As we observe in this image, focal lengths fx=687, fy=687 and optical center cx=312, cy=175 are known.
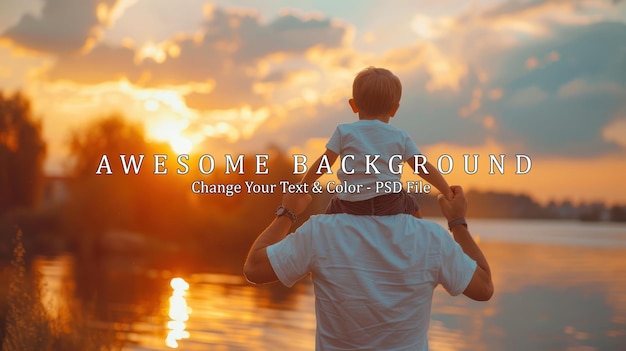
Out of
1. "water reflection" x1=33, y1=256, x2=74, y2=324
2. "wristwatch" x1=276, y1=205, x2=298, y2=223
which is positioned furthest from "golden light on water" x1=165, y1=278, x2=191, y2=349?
"wristwatch" x1=276, y1=205, x2=298, y2=223

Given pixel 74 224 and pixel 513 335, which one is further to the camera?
pixel 74 224

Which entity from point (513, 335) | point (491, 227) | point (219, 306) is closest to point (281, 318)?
point (219, 306)

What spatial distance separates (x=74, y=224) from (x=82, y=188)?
2583mm

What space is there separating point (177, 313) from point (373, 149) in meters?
23.8

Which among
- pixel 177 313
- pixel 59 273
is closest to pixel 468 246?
pixel 177 313

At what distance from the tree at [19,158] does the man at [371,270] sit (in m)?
28.6

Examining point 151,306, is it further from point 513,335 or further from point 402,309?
point 402,309

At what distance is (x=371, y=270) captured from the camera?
5.05ft

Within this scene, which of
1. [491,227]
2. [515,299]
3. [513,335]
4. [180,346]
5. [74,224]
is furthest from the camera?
[491,227]

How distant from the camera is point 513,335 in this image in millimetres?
22844

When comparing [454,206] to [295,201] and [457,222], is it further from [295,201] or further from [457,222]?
[295,201]

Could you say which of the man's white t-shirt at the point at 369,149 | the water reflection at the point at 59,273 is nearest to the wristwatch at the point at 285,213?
the man's white t-shirt at the point at 369,149

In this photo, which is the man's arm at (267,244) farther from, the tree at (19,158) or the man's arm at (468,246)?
the tree at (19,158)

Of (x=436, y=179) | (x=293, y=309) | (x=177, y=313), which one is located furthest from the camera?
(x=293, y=309)
